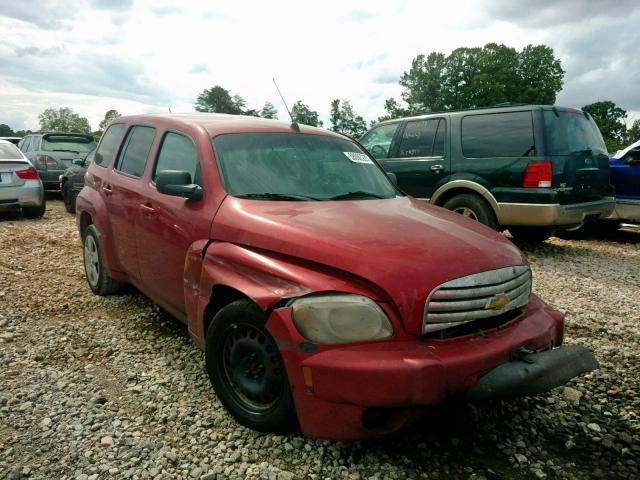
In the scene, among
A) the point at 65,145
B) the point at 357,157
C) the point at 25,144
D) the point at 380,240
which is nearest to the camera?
the point at 380,240

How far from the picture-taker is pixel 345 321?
2107mm

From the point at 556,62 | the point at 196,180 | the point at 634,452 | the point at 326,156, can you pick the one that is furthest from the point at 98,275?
the point at 556,62

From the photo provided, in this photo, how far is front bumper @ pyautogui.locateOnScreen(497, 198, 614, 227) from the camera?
6098 mm

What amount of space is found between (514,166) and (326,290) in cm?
505

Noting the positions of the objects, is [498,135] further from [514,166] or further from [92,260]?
[92,260]

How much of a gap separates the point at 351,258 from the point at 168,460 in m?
1.36

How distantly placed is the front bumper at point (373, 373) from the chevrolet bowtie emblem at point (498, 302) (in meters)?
0.15

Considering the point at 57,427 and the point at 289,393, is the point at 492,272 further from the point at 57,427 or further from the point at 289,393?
the point at 57,427

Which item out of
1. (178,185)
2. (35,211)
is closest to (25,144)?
(35,211)

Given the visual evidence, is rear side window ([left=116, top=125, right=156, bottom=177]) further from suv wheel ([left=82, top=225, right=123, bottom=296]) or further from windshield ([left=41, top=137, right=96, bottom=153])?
windshield ([left=41, top=137, right=96, bottom=153])

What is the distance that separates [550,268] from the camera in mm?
6254

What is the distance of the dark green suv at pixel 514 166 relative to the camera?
6156mm

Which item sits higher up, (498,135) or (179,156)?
(498,135)

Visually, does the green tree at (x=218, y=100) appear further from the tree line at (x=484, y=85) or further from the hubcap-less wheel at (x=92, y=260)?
the hubcap-less wheel at (x=92, y=260)
